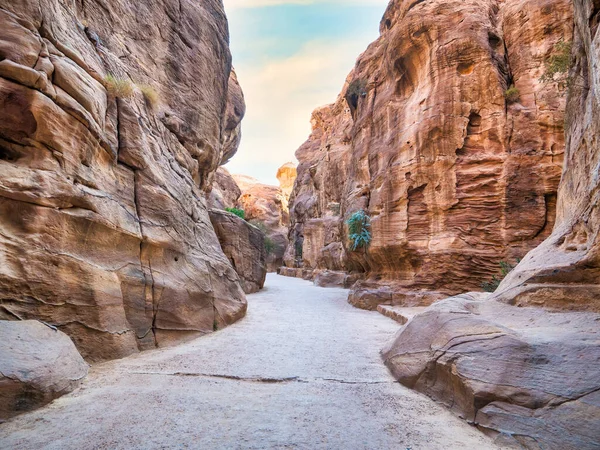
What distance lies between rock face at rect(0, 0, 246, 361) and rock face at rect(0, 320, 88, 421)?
1.19 ft

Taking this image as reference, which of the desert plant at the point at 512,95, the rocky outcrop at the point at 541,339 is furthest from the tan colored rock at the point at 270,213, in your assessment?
the rocky outcrop at the point at 541,339

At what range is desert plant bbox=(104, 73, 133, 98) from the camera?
17.9 ft

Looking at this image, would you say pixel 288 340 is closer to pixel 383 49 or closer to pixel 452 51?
pixel 452 51

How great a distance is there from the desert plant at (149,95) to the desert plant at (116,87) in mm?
1262

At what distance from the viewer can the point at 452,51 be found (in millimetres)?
9719

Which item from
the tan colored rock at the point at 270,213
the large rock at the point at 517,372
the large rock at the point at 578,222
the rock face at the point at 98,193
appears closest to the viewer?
the large rock at the point at 517,372

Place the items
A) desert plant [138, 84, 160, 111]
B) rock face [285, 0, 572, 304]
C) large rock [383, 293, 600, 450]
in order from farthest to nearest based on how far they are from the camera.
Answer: rock face [285, 0, 572, 304], desert plant [138, 84, 160, 111], large rock [383, 293, 600, 450]

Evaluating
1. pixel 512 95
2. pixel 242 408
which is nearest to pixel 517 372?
pixel 242 408

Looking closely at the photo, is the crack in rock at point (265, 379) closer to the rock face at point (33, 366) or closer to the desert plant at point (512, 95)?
the rock face at point (33, 366)

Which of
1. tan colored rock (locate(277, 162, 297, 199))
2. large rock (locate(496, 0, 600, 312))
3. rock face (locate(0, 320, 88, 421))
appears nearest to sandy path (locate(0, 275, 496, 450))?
rock face (locate(0, 320, 88, 421))

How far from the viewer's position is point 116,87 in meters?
5.52

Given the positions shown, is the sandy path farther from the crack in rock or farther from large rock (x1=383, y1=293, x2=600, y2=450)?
large rock (x1=383, y1=293, x2=600, y2=450)

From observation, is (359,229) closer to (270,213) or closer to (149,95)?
(149,95)

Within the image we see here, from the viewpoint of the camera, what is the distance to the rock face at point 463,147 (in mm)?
8602
